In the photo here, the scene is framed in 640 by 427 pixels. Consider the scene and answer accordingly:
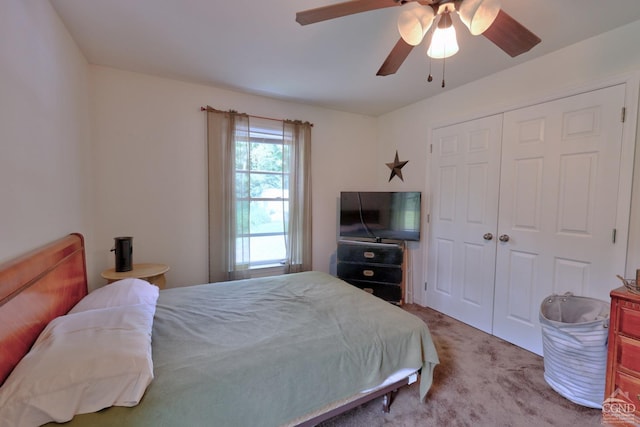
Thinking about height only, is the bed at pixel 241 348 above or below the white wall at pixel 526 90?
below

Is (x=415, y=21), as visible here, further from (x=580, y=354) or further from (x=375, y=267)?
(x=375, y=267)

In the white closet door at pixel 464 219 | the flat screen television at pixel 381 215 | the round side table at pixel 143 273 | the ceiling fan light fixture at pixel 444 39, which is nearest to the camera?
the ceiling fan light fixture at pixel 444 39

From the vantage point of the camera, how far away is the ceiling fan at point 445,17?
1.24m

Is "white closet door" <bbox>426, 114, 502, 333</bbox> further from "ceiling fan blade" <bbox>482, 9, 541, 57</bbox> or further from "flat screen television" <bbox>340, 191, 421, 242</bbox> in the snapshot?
"ceiling fan blade" <bbox>482, 9, 541, 57</bbox>

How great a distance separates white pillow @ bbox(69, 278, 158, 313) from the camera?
4.89ft

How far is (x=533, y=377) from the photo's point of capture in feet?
6.69

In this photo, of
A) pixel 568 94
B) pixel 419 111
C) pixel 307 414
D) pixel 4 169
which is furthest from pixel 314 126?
pixel 307 414

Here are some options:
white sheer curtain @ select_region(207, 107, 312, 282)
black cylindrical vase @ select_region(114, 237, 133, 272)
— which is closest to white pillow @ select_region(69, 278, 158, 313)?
black cylindrical vase @ select_region(114, 237, 133, 272)

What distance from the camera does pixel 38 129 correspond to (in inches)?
59.4

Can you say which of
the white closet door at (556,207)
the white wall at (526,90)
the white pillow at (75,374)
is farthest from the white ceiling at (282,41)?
the white pillow at (75,374)

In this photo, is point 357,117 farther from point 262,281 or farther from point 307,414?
point 307,414

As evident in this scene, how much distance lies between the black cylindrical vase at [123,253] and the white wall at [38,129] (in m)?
0.28

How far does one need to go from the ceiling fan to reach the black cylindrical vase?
222cm

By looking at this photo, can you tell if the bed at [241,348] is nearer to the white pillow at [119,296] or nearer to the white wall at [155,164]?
the white pillow at [119,296]
